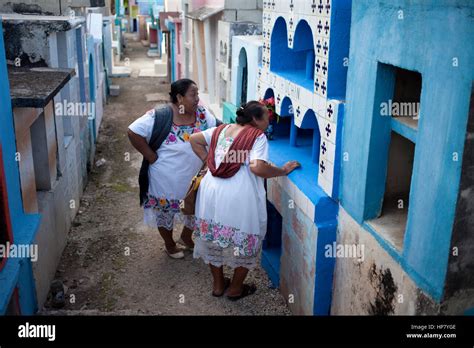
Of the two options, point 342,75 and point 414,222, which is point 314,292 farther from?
point 342,75

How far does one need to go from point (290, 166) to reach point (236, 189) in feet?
2.27

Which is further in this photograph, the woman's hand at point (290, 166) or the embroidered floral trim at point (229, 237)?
the woman's hand at point (290, 166)

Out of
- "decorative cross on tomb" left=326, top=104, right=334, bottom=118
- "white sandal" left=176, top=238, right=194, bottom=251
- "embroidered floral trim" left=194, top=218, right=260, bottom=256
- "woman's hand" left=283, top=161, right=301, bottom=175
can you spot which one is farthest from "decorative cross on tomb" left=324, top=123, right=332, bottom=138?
"white sandal" left=176, top=238, right=194, bottom=251

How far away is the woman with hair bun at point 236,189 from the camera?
4.78m

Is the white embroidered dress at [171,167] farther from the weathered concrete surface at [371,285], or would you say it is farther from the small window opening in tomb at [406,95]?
the small window opening in tomb at [406,95]

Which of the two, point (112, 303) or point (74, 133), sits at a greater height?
point (74, 133)

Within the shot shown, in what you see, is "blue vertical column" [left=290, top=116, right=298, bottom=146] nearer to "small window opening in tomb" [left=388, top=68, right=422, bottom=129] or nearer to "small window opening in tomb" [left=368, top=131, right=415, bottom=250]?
"small window opening in tomb" [left=368, top=131, right=415, bottom=250]

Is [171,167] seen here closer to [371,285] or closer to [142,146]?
[142,146]

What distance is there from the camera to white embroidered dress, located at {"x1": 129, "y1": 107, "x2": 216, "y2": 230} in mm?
5707

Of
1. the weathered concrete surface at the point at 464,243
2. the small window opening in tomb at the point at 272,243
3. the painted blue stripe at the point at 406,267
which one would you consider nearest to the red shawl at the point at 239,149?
the painted blue stripe at the point at 406,267

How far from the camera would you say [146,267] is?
6.37 metres

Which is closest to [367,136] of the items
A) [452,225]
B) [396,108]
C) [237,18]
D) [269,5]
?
[396,108]

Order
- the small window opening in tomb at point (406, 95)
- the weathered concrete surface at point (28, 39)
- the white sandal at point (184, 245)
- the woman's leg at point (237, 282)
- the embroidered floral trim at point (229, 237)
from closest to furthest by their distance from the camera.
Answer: the small window opening in tomb at point (406, 95) → the embroidered floral trim at point (229, 237) → the woman's leg at point (237, 282) → the weathered concrete surface at point (28, 39) → the white sandal at point (184, 245)
